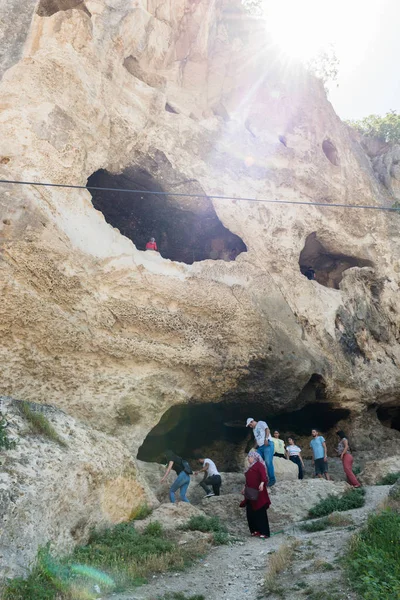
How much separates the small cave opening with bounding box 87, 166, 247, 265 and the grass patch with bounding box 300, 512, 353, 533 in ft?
25.5

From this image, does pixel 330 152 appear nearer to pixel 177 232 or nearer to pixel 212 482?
pixel 177 232

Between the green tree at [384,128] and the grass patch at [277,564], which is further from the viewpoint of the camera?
the green tree at [384,128]

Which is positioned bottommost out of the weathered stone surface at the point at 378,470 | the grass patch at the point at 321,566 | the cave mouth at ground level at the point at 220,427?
the cave mouth at ground level at the point at 220,427

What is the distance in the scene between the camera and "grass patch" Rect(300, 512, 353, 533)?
7.05 meters

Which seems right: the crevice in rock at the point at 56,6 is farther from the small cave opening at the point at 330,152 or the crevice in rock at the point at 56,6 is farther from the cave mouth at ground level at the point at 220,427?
the cave mouth at ground level at the point at 220,427

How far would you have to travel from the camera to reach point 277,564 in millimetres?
5215

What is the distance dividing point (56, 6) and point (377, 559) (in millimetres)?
11635

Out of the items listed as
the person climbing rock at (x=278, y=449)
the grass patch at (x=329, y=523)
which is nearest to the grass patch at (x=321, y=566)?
the grass patch at (x=329, y=523)

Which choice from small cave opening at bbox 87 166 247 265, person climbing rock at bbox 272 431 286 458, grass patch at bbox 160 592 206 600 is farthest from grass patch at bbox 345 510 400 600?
small cave opening at bbox 87 166 247 265

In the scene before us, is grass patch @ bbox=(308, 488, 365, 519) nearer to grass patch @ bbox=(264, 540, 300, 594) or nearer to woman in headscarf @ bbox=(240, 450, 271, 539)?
woman in headscarf @ bbox=(240, 450, 271, 539)

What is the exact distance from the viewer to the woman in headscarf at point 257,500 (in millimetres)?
7168

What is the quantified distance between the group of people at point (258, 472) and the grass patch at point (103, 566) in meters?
1.40

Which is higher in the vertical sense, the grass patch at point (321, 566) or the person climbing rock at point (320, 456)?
the grass patch at point (321, 566)

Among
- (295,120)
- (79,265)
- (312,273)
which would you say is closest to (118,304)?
(79,265)
